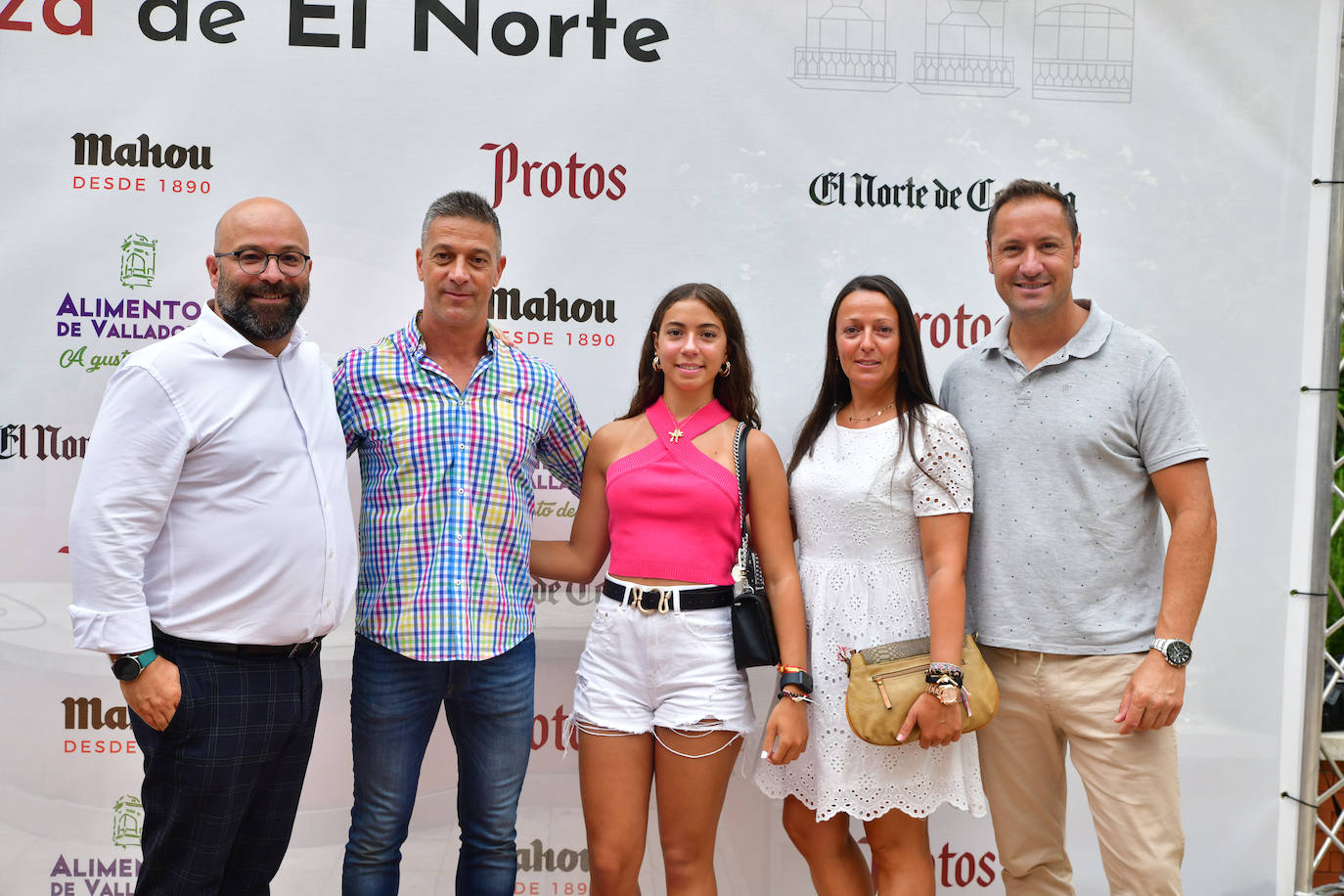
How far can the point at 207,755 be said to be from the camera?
7.63 ft

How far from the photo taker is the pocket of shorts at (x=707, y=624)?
256 centimetres

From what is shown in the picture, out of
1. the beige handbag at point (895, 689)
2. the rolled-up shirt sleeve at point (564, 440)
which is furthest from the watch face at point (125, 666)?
the beige handbag at point (895, 689)

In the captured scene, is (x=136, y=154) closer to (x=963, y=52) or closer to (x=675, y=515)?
(x=675, y=515)

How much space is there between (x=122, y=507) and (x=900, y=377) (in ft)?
6.15

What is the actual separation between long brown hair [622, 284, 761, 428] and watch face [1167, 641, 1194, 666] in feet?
3.80

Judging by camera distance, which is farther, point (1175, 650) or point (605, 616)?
point (605, 616)

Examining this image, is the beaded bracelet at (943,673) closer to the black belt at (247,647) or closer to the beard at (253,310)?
the black belt at (247,647)

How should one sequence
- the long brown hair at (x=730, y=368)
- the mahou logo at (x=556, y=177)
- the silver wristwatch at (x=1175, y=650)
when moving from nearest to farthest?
the silver wristwatch at (x=1175, y=650) → the long brown hair at (x=730, y=368) → the mahou logo at (x=556, y=177)

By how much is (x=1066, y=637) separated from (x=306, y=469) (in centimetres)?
191

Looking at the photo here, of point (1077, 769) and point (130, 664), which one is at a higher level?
point (130, 664)

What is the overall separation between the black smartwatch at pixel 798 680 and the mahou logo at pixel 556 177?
1674 millimetres

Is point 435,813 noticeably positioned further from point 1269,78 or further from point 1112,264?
point 1269,78

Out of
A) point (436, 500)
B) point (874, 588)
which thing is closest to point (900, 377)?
point (874, 588)

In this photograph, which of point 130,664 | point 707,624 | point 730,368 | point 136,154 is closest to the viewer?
point 130,664
